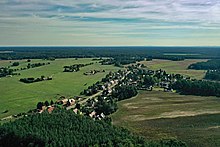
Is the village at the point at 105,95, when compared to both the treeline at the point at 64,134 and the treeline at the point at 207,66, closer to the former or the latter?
the treeline at the point at 64,134

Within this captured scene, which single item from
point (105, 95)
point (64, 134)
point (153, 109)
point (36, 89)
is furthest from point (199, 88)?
point (64, 134)

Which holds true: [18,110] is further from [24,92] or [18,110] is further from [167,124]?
[167,124]

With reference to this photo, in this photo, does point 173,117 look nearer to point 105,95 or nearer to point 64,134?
point 105,95

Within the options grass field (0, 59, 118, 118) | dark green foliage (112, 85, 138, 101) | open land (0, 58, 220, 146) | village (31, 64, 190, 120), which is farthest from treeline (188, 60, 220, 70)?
dark green foliage (112, 85, 138, 101)

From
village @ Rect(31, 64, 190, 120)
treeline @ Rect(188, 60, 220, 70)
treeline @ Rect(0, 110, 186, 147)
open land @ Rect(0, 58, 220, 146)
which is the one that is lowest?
open land @ Rect(0, 58, 220, 146)

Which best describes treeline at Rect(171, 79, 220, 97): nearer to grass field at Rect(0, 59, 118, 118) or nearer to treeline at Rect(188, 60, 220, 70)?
grass field at Rect(0, 59, 118, 118)

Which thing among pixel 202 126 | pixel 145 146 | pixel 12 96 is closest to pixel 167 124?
pixel 202 126
